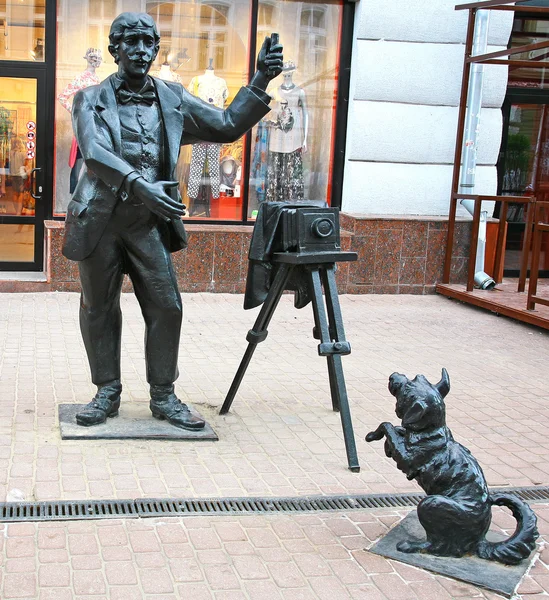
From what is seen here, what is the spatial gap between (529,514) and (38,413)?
2.98 metres

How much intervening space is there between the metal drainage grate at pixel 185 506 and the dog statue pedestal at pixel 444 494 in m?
0.53

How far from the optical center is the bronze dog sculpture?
149 inches

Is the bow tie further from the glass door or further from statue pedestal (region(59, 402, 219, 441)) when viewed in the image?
the glass door

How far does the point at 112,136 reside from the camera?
192 inches

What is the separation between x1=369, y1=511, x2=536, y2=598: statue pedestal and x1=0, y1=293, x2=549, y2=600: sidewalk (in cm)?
6

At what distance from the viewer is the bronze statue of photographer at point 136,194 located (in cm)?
484

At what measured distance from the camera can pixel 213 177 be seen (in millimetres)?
10641

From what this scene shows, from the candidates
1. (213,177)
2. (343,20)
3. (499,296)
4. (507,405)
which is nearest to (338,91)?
(343,20)

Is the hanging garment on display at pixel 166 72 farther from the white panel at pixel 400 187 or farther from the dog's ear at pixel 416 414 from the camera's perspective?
the dog's ear at pixel 416 414

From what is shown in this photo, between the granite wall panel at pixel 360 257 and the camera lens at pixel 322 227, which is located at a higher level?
the camera lens at pixel 322 227

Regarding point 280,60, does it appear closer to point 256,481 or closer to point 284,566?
point 256,481

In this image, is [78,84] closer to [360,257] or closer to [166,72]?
[166,72]

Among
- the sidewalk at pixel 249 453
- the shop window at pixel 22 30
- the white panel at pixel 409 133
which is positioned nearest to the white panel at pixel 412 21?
the white panel at pixel 409 133

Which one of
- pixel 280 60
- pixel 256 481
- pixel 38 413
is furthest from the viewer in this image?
pixel 38 413
